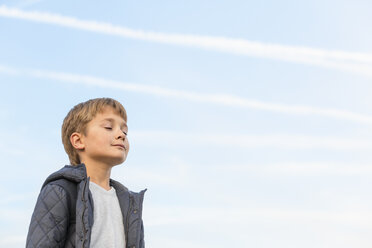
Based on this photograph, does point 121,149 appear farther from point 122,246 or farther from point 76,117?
point 122,246

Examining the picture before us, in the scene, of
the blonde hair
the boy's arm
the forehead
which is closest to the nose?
the forehead

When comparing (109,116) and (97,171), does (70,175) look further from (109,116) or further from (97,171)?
(109,116)

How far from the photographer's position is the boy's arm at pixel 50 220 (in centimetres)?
449

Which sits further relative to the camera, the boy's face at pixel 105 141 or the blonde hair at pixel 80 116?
the blonde hair at pixel 80 116

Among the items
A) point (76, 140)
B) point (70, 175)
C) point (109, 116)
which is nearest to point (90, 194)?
point (70, 175)

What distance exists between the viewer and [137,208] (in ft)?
17.5

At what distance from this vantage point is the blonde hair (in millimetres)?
5262

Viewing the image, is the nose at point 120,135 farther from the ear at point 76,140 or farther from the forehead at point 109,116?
the ear at point 76,140

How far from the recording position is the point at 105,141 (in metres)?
5.12

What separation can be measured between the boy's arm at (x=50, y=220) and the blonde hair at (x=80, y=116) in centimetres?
66

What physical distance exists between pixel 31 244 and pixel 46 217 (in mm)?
261

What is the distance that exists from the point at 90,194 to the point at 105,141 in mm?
551

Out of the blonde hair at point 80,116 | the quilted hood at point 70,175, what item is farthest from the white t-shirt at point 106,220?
the blonde hair at point 80,116

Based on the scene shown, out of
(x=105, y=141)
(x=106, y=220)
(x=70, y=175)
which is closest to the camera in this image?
(x=70, y=175)
